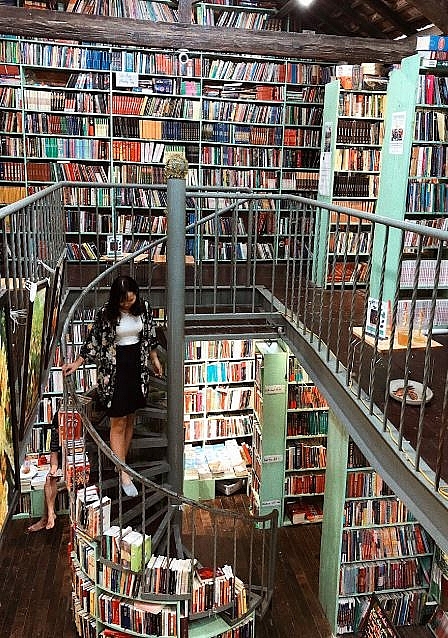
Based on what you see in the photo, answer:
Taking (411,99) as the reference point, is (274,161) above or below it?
below

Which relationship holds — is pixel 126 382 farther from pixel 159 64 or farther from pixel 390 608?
pixel 159 64

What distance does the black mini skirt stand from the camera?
413 centimetres

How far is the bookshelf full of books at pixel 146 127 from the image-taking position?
6008 millimetres

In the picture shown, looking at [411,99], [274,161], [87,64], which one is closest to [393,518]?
[411,99]

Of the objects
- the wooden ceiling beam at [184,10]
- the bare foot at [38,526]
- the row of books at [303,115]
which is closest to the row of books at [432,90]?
the row of books at [303,115]

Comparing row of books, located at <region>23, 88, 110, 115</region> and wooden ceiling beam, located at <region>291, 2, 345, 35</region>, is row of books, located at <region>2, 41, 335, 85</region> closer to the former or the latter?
row of books, located at <region>23, 88, 110, 115</region>

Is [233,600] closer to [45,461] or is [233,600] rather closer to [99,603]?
[99,603]

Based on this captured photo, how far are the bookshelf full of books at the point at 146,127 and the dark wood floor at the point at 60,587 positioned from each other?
280 cm

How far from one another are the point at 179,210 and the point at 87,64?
288 cm

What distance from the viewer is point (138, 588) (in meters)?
4.09

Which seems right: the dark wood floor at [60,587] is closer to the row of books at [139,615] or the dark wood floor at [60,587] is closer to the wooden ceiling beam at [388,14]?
the row of books at [139,615]

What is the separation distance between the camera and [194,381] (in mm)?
6324

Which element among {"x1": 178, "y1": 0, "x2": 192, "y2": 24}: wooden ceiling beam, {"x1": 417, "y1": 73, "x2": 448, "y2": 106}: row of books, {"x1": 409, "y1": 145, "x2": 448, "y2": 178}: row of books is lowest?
{"x1": 409, "y1": 145, "x2": 448, "y2": 178}: row of books

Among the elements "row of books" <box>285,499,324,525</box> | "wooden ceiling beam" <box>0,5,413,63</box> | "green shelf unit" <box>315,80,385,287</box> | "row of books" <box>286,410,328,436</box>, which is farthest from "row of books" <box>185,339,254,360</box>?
"wooden ceiling beam" <box>0,5,413,63</box>
